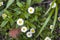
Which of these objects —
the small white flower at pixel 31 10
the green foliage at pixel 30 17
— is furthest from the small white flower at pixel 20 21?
the small white flower at pixel 31 10

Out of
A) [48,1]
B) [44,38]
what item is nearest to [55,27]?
[44,38]

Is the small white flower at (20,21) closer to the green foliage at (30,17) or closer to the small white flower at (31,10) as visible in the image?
the green foliage at (30,17)

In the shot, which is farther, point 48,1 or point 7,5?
point 48,1

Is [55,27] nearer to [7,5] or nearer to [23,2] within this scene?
[23,2]

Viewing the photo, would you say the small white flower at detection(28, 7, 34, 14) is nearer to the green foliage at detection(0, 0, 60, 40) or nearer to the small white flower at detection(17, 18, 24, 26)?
the green foliage at detection(0, 0, 60, 40)

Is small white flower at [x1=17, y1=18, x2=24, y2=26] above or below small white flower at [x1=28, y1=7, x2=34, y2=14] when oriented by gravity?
below

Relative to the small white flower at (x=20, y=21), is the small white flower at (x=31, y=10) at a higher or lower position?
higher

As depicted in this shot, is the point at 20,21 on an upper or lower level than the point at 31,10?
lower

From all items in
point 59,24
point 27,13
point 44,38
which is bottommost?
point 44,38

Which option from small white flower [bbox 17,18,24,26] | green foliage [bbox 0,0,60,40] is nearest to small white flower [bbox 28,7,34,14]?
green foliage [bbox 0,0,60,40]

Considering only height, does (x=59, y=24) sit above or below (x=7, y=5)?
below
